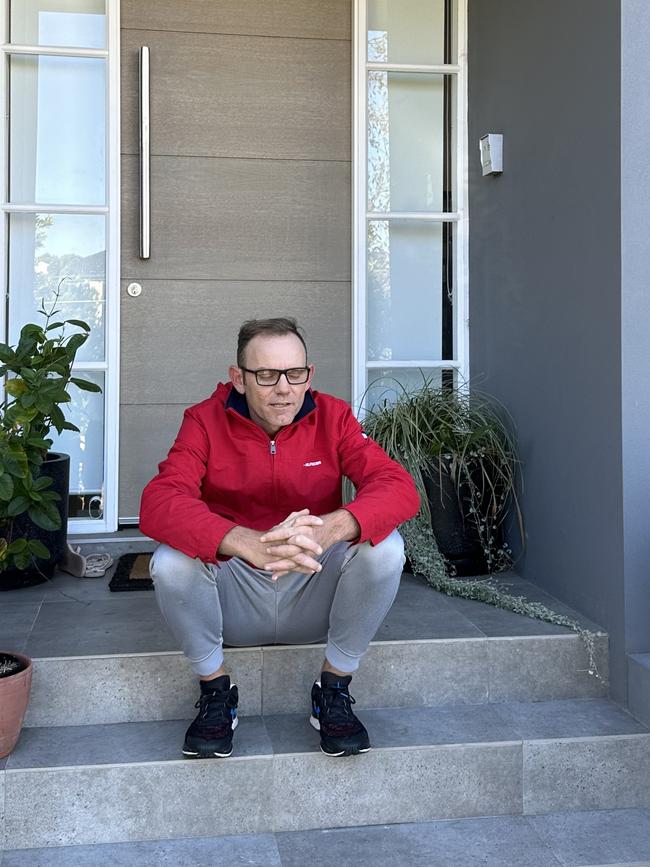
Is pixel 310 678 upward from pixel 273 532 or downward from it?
downward

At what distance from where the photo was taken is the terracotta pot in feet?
6.67

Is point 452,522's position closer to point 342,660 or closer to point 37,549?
point 342,660

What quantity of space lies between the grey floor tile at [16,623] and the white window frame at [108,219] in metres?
0.72

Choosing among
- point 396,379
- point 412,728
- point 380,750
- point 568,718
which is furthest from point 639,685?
point 396,379

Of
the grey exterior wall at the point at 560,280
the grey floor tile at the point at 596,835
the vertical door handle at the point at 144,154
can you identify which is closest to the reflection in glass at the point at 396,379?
the grey exterior wall at the point at 560,280

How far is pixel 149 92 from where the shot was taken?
11.7 feet

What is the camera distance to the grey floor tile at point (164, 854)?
195 cm

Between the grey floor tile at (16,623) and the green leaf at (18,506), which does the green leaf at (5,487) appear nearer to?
the green leaf at (18,506)

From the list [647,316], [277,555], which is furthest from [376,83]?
[277,555]

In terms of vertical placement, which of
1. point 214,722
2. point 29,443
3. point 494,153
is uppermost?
point 494,153

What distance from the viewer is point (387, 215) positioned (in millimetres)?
3721

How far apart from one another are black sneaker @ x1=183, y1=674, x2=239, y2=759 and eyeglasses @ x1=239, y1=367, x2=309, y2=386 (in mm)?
724

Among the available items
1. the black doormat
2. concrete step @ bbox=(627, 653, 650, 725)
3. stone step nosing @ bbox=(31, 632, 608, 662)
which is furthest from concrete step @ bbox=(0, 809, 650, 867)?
the black doormat

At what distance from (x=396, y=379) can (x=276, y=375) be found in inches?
63.2
